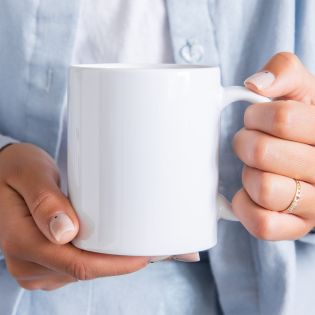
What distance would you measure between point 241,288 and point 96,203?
0.30 metres

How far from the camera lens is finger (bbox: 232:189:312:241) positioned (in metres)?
0.58

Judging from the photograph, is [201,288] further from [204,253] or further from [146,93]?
[146,93]

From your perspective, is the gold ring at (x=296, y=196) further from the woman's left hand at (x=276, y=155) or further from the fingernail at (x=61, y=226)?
the fingernail at (x=61, y=226)

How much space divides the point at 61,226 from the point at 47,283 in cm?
14

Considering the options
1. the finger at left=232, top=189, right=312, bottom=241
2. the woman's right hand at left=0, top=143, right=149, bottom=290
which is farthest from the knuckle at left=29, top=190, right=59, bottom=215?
the finger at left=232, top=189, right=312, bottom=241

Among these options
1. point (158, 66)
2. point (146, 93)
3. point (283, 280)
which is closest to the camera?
point (146, 93)

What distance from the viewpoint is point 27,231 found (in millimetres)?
620

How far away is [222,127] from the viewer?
77 centimetres

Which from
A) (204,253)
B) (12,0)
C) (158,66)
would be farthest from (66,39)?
(204,253)

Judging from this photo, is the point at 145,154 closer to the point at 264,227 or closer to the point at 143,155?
the point at 143,155

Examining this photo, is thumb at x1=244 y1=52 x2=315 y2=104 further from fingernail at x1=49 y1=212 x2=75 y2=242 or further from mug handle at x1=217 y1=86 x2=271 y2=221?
fingernail at x1=49 y1=212 x2=75 y2=242

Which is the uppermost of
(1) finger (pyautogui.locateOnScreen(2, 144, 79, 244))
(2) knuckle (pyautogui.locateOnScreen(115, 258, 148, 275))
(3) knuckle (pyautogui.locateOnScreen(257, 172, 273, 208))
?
(3) knuckle (pyautogui.locateOnScreen(257, 172, 273, 208))

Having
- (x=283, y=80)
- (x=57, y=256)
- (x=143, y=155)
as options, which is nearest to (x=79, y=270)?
(x=57, y=256)

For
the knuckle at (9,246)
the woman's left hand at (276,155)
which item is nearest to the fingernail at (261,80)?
the woman's left hand at (276,155)
